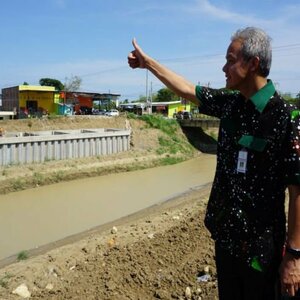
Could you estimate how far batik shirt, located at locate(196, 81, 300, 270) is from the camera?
2240mm

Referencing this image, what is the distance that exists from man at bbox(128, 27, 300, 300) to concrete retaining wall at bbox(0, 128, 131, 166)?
15178 mm

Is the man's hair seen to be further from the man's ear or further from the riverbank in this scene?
the riverbank

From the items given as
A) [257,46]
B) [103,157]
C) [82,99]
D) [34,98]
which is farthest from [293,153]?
[82,99]

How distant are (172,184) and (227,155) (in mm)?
15523

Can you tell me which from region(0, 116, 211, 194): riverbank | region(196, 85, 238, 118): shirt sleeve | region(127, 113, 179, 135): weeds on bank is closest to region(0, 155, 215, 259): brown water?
region(0, 116, 211, 194): riverbank

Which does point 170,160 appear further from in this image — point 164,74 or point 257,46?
point 257,46

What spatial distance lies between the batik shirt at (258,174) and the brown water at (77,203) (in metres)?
7.33

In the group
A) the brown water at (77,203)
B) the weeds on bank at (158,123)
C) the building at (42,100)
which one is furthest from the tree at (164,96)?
the brown water at (77,203)

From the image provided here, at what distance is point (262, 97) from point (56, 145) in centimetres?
1697

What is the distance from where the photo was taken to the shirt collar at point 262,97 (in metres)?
2.30

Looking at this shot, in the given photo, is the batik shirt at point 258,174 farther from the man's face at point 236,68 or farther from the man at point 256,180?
the man's face at point 236,68

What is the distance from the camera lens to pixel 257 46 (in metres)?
2.26

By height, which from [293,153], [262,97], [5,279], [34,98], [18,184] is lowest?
[18,184]

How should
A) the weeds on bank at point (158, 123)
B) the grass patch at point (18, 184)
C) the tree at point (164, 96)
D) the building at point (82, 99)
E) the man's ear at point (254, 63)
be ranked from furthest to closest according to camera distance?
the tree at point (164, 96)
the building at point (82, 99)
the weeds on bank at point (158, 123)
the grass patch at point (18, 184)
the man's ear at point (254, 63)
